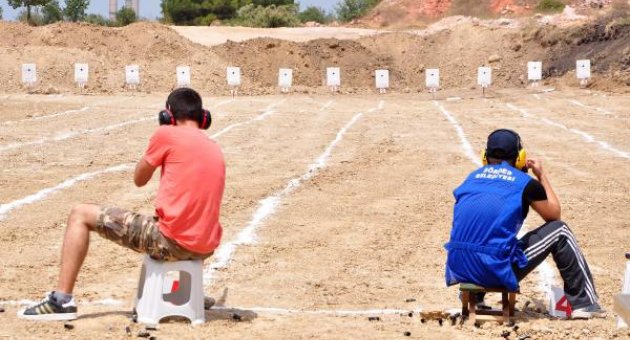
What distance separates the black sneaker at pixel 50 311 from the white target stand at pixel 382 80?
120 feet

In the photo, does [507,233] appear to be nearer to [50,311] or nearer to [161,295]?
[161,295]

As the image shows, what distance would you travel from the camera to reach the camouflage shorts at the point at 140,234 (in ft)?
22.2

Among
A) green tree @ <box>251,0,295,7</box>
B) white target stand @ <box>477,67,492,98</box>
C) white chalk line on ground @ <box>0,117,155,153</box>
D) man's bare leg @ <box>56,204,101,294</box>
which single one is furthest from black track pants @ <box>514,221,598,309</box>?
green tree @ <box>251,0,295,7</box>

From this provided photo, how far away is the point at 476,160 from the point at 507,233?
9661 millimetres

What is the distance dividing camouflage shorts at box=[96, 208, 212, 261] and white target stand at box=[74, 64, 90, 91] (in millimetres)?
34813

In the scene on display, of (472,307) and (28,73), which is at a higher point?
(28,73)

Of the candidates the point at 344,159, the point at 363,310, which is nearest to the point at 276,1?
the point at 344,159

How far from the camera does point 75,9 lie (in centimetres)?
7806

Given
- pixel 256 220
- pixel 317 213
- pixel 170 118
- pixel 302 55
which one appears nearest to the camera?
pixel 170 118

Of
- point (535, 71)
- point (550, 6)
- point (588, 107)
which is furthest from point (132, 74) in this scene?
point (550, 6)

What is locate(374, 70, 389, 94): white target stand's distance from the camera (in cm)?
4331

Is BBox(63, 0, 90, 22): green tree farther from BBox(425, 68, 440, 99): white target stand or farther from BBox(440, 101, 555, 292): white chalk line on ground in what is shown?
BBox(440, 101, 555, 292): white chalk line on ground

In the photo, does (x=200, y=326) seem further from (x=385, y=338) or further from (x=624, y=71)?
(x=624, y=71)

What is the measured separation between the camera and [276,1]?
8375 cm
